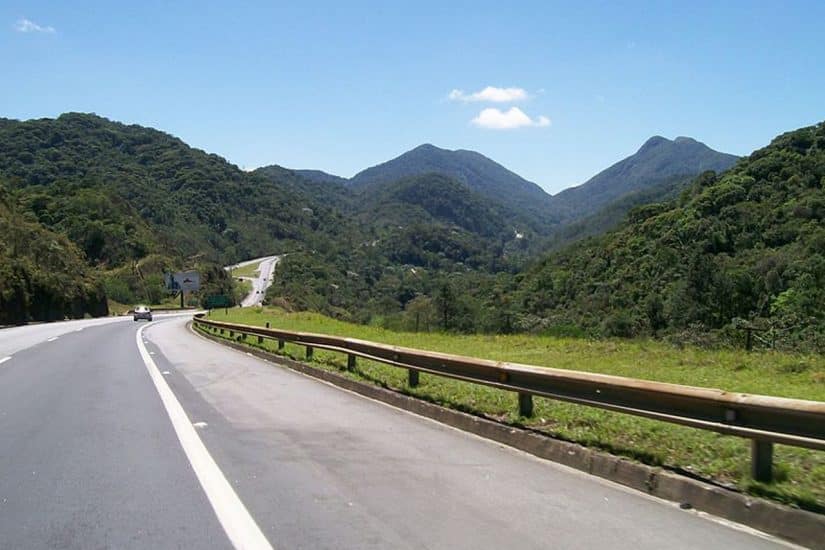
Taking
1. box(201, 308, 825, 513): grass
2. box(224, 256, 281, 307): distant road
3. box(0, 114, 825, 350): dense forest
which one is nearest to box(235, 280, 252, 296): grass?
box(224, 256, 281, 307): distant road

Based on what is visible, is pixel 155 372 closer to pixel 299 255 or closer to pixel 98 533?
pixel 98 533

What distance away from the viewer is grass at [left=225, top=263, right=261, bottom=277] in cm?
17012

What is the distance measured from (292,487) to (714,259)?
7325 centimetres

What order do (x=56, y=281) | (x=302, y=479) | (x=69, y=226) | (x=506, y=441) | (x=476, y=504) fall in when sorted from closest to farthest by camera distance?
(x=476, y=504) → (x=302, y=479) → (x=506, y=441) → (x=56, y=281) → (x=69, y=226)

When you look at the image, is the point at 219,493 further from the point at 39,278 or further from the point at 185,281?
the point at 185,281

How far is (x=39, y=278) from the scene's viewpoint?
7294cm

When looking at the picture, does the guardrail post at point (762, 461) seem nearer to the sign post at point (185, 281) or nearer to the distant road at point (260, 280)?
the sign post at point (185, 281)

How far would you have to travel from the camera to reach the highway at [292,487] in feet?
17.6

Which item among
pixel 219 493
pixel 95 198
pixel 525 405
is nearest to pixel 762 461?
pixel 525 405

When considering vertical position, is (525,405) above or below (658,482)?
above

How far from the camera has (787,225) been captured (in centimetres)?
7219

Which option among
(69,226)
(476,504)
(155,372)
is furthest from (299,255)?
(476,504)

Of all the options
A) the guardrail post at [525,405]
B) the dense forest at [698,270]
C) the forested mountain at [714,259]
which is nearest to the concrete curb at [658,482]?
the guardrail post at [525,405]

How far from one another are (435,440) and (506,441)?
89 cm
